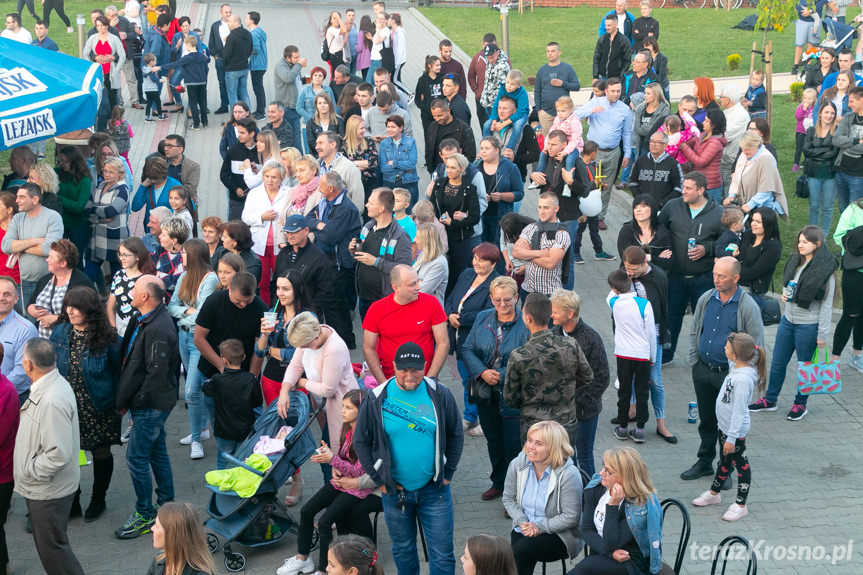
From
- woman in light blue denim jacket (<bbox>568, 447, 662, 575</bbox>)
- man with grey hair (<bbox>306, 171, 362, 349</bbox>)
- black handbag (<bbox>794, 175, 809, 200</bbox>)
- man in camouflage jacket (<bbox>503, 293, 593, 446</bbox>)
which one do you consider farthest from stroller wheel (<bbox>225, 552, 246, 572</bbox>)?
black handbag (<bbox>794, 175, 809, 200</bbox>)

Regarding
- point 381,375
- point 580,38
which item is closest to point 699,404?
point 381,375

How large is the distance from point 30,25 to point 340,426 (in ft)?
77.2

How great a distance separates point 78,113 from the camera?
359 inches

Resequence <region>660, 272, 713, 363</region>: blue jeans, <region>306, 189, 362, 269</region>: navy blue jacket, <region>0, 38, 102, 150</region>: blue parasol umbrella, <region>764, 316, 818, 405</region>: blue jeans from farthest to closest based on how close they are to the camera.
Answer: <region>660, 272, 713, 363</region>: blue jeans < <region>306, 189, 362, 269</region>: navy blue jacket < <region>764, 316, 818, 405</region>: blue jeans < <region>0, 38, 102, 150</region>: blue parasol umbrella

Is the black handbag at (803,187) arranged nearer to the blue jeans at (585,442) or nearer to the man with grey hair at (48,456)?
the blue jeans at (585,442)

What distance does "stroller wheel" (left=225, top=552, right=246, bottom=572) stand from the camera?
716 centimetres

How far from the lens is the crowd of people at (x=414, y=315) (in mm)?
6461

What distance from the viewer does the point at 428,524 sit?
6.58 metres

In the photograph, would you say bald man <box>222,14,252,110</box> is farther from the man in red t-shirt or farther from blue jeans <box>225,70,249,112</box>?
the man in red t-shirt

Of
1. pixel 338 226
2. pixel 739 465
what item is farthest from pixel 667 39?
pixel 739 465

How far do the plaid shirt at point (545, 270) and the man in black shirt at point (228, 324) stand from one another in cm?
276

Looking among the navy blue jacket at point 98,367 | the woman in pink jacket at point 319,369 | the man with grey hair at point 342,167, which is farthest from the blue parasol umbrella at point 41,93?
the woman in pink jacket at point 319,369

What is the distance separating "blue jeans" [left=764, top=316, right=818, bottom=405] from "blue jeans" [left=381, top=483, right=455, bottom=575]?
448cm

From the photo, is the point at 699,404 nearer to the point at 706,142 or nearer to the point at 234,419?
the point at 234,419
